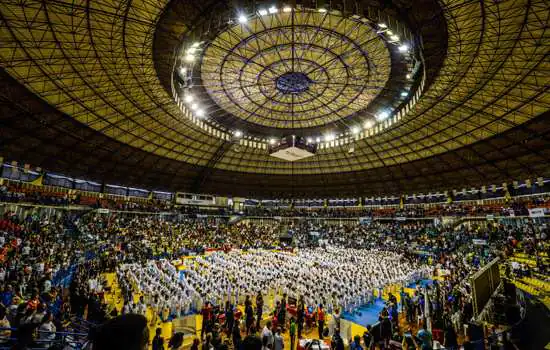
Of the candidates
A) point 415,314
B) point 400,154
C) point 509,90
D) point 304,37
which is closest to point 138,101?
point 304,37

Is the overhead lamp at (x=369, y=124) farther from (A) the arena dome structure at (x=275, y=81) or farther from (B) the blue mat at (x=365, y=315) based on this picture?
(B) the blue mat at (x=365, y=315)

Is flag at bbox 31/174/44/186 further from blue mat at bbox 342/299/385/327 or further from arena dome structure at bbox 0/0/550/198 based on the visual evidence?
blue mat at bbox 342/299/385/327

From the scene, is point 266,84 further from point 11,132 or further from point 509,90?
point 11,132

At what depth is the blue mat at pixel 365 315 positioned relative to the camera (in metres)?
15.0

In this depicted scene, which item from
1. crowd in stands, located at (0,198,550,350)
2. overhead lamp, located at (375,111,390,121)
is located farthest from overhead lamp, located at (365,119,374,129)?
crowd in stands, located at (0,198,550,350)

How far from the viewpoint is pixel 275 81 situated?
24.0 m

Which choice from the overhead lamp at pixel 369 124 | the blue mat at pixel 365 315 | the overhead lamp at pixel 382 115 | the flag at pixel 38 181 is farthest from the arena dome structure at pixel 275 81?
the blue mat at pixel 365 315

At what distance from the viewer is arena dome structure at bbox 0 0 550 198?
14.9 m

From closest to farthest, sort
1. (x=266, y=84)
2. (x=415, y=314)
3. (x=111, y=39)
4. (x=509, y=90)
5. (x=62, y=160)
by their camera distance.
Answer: (x=415, y=314)
(x=111, y=39)
(x=509, y=90)
(x=266, y=84)
(x=62, y=160)

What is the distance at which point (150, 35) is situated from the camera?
1638 cm

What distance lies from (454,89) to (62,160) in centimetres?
4192

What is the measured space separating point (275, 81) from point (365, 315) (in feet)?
63.0

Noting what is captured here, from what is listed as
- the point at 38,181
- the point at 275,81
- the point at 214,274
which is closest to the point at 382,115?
the point at 275,81

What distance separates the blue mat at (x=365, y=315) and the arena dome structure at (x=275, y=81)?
1556 centimetres
